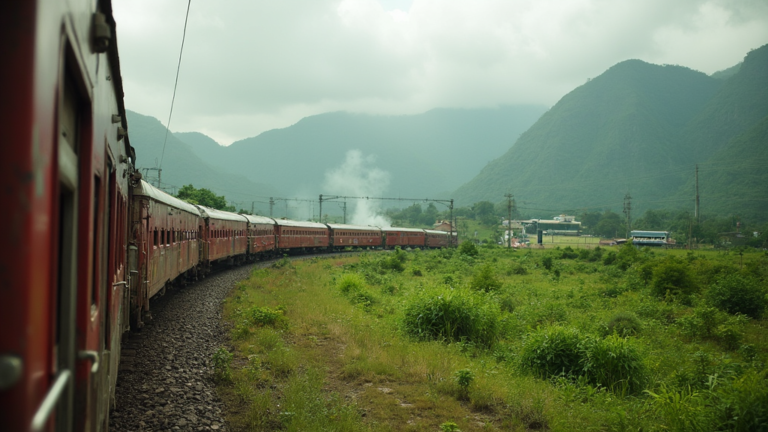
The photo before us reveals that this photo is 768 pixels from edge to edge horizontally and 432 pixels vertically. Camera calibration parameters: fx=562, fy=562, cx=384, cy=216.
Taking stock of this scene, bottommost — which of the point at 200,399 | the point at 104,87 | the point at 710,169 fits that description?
the point at 200,399

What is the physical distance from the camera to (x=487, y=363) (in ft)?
33.5

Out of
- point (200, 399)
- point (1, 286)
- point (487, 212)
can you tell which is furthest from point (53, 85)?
point (487, 212)

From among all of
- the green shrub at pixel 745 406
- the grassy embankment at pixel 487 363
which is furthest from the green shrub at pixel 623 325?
the green shrub at pixel 745 406

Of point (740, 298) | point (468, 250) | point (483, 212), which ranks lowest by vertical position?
point (740, 298)

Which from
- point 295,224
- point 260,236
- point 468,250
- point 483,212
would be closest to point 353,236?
point 295,224

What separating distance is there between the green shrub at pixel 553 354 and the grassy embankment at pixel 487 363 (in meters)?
0.02

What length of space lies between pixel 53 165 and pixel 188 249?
1665 centimetres

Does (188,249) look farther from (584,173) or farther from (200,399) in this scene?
(584,173)

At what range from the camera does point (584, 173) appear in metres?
185

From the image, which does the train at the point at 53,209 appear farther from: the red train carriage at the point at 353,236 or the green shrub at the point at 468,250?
the red train carriage at the point at 353,236

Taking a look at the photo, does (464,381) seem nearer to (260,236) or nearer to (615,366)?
(615,366)

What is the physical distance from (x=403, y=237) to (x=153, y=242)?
44546 millimetres

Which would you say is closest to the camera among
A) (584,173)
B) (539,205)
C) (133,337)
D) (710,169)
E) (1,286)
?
(1,286)

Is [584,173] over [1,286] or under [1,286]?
over
